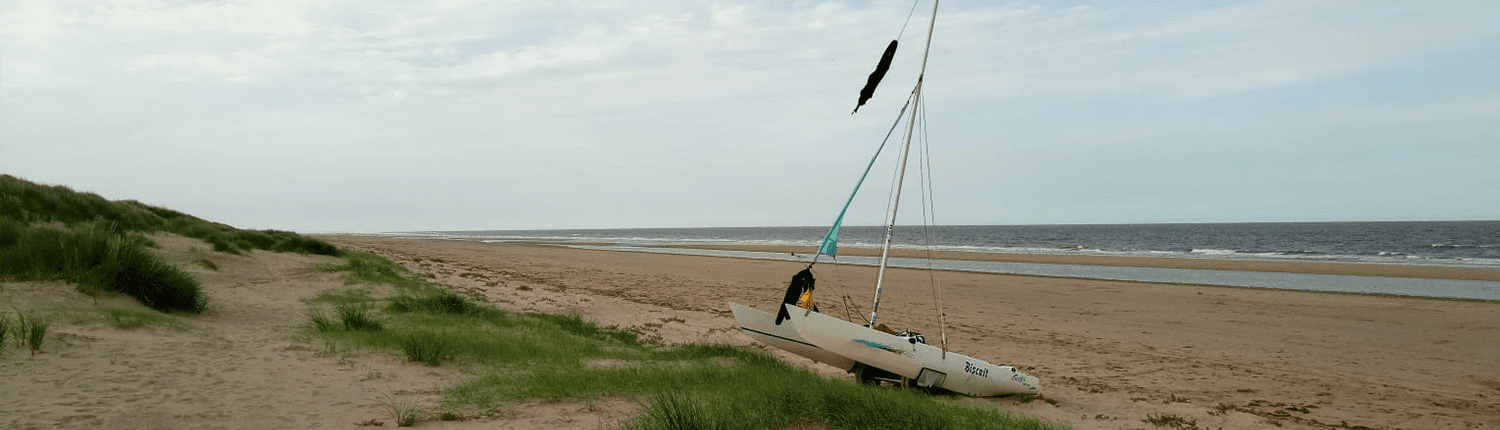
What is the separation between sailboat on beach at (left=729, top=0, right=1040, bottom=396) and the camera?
28.1 feet

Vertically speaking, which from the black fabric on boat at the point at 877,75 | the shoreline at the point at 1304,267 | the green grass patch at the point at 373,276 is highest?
the black fabric on boat at the point at 877,75

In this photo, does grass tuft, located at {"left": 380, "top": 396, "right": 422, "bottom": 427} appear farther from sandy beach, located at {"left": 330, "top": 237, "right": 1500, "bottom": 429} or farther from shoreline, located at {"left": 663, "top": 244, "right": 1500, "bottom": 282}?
shoreline, located at {"left": 663, "top": 244, "right": 1500, "bottom": 282}

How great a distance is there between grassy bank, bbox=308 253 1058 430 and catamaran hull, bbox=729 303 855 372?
283mm

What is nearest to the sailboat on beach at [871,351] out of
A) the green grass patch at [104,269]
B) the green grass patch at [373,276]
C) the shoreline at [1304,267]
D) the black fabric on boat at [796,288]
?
the black fabric on boat at [796,288]

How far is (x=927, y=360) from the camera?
28.5ft

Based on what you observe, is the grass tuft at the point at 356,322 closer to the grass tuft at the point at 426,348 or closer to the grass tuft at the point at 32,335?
the grass tuft at the point at 426,348

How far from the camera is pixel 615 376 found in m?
7.70

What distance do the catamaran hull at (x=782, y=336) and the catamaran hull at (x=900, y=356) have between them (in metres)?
0.10

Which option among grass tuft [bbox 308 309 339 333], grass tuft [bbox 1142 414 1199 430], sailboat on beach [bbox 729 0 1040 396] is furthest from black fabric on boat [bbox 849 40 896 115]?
grass tuft [bbox 308 309 339 333]

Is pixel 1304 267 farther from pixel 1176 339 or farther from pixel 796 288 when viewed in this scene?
pixel 796 288

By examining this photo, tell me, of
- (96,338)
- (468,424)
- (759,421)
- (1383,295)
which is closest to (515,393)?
(468,424)

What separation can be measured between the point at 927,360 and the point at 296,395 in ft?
21.1

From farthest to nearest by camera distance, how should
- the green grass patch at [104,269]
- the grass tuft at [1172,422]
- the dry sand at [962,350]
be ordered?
1. the green grass patch at [104,269]
2. the grass tuft at [1172,422]
3. the dry sand at [962,350]

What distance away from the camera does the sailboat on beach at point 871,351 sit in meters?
8.55
